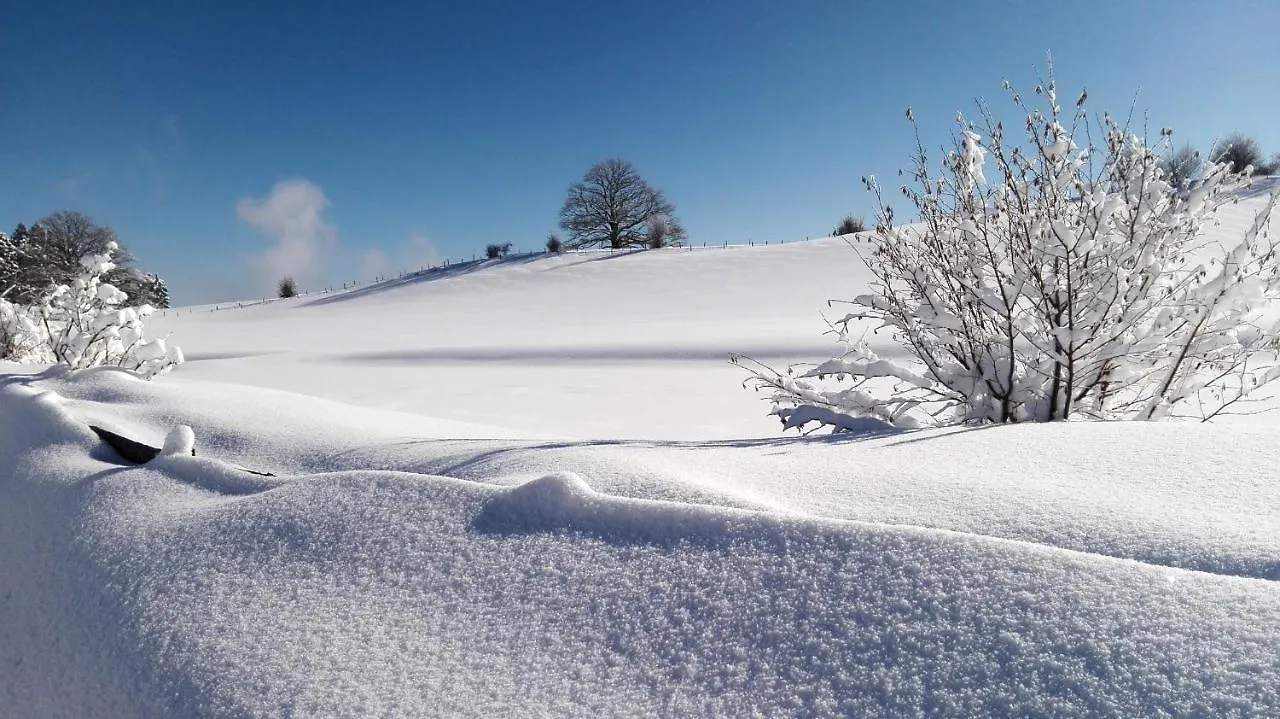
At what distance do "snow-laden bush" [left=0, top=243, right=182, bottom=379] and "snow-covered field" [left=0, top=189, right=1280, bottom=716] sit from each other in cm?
435

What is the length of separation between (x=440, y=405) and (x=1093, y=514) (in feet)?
24.7

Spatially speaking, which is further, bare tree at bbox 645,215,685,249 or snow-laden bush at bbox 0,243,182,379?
bare tree at bbox 645,215,685,249

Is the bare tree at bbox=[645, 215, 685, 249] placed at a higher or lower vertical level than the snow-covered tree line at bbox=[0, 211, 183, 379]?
higher

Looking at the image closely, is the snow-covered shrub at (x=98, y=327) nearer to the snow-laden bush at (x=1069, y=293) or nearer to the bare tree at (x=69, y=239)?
the snow-laden bush at (x=1069, y=293)

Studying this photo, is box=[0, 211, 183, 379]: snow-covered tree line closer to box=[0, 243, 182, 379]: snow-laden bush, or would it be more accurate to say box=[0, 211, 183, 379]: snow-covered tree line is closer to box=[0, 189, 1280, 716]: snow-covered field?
box=[0, 243, 182, 379]: snow-laden bush

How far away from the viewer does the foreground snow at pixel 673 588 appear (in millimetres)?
943

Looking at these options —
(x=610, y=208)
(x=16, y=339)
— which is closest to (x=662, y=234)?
(x=610, y=208)

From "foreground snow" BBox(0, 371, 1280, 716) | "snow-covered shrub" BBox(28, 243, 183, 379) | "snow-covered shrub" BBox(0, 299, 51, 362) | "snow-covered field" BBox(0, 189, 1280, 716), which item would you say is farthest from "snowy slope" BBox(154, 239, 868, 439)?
"foreground snow" BBox(0, 371, 1280, 716)

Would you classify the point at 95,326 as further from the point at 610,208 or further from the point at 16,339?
the point at 610,208

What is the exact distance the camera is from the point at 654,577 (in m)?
1.25

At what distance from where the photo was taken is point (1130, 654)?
2.96ft

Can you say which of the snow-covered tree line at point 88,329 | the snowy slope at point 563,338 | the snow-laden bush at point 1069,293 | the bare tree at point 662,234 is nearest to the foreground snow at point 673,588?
the snow-laden bush at point 1069,293

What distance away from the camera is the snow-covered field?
3.12 feet

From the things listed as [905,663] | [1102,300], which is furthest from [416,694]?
[1102,300]
